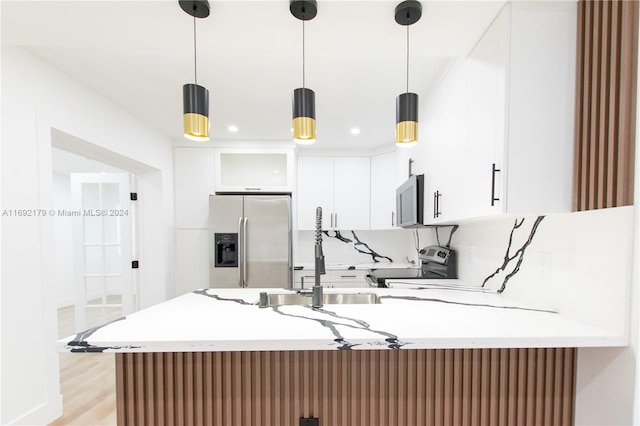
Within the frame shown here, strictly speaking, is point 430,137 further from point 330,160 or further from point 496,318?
point 330,160

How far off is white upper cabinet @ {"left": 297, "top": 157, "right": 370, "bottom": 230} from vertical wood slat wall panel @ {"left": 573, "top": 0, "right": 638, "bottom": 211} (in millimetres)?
2487

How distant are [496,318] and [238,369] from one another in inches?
44.4

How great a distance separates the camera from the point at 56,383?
1754 millimetres

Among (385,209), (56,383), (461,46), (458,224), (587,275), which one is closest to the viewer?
(587,275)

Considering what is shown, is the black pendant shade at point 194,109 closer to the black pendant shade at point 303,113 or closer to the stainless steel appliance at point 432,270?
the black pendant shade at point 303,113

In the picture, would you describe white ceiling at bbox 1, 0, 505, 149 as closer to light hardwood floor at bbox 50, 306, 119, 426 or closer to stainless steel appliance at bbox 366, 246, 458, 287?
stainless steel appliance at bbox 366, 246, 458, 287

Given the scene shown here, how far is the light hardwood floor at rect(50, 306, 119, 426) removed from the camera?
1.80 m

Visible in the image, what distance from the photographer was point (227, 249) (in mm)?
3006

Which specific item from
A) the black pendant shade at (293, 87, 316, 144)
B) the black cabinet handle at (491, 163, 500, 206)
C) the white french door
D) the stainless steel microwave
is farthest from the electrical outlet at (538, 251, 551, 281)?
the white french door

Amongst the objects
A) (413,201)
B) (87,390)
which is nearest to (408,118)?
(413,201)

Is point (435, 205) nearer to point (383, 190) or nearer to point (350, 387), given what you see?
point (350, 387)

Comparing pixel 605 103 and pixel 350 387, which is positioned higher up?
pixel 605 103

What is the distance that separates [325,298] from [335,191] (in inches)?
78.3

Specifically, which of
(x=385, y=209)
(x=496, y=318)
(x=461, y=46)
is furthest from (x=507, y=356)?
(x=385, y=209)
